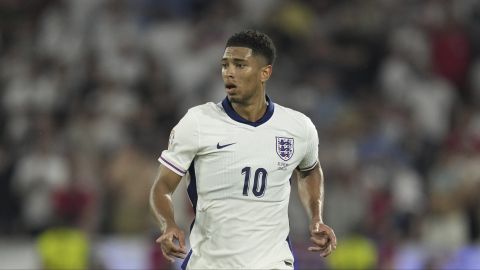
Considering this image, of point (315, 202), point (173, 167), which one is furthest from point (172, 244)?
point (315, 202)

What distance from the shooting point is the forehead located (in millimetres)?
5836

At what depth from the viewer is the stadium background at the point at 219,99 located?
1123cm

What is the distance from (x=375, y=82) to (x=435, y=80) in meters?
0.74

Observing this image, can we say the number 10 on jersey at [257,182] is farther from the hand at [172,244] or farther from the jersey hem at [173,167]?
the hand at [172,244]

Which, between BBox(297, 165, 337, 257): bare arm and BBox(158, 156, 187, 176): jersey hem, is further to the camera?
BBox(297, 165, 337, 257): bare arm

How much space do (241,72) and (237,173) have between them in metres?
0.52

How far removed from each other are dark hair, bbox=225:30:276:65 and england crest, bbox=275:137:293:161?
0.42 meters

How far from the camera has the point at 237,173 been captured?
579 cm

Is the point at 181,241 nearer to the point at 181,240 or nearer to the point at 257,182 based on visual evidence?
the point at 181,240

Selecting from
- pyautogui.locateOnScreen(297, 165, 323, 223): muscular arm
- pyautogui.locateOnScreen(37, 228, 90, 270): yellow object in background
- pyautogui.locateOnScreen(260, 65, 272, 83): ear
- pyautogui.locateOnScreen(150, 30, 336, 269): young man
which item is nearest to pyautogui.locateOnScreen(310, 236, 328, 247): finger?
pyautogui.locateOnScreen(150, 30, 336, 269): young man

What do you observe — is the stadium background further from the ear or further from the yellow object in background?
the ear

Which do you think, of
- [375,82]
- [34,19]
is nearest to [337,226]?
[375,82]

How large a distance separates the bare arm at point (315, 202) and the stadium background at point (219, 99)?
4522 mm

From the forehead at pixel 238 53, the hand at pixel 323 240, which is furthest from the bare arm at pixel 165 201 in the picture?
the hand at pixel 323 240
